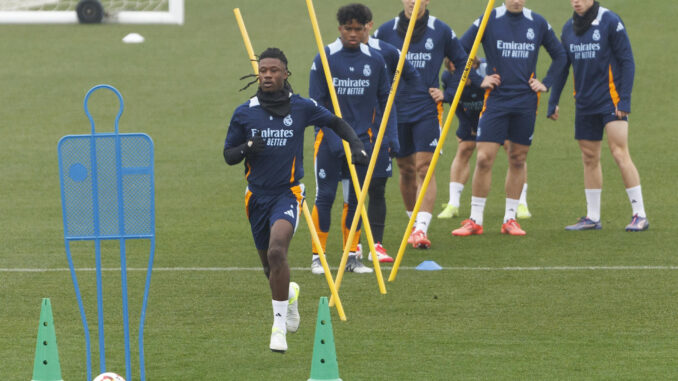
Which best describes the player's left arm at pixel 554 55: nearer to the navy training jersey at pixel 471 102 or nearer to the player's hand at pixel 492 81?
the player's hand at pixel 492 81

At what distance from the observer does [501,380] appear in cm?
699

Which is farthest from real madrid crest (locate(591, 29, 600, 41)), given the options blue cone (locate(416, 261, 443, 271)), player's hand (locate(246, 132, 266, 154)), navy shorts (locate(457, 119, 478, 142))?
player's hand (locate(246, 132, 266, 154))

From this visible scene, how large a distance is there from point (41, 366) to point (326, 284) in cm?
346

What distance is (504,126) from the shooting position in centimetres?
1166

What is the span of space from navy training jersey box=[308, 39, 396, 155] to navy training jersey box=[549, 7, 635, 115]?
2650 millimetres

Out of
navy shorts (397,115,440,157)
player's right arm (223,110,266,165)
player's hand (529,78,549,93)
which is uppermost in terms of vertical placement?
player's hand (529,78,549,93)

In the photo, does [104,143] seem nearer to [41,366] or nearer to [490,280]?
[41,366]

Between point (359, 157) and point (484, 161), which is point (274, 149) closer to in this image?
point (359, 157)

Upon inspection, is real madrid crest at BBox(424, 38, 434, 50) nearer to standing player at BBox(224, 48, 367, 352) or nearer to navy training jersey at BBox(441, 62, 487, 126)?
navy training jersey at BBox(441, 62, 487, 126)

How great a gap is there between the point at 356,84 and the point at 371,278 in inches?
65.2

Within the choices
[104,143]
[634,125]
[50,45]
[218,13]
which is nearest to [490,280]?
[104,143]

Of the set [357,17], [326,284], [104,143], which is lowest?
[326,284]

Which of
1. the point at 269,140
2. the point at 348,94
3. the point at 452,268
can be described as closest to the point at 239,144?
the point at 269,140

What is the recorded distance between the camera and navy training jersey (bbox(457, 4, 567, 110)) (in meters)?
11.5
